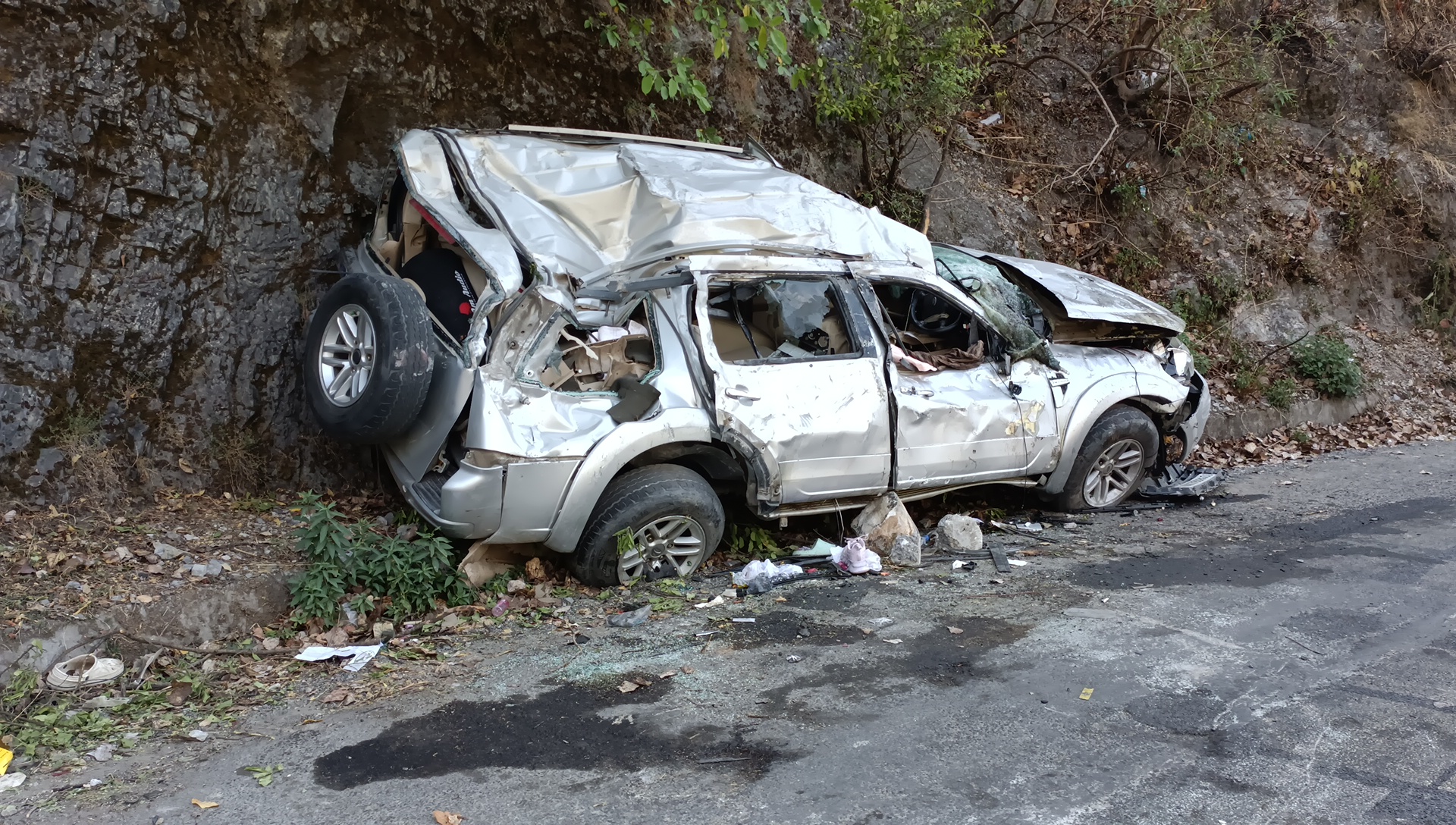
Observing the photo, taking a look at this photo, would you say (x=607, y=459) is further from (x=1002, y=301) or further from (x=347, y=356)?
(x=1002, y=301)

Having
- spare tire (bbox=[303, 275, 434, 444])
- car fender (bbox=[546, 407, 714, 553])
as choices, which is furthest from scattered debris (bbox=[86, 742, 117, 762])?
car fender (bbox=[546, 407, 714, 553])

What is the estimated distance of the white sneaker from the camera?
402cm

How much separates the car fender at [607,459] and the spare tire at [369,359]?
87 centimetres

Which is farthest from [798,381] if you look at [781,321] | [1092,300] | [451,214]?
[1092,300]

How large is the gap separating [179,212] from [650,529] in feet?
11.8

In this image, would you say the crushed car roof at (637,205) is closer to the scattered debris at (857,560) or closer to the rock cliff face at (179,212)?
the rock cliff face at (179,212)

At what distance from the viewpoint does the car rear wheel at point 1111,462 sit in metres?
6.83

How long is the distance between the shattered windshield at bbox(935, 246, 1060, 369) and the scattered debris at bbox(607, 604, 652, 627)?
2.92m

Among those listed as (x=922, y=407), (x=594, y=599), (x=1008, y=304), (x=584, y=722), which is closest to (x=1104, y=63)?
(x=1008, y=304)

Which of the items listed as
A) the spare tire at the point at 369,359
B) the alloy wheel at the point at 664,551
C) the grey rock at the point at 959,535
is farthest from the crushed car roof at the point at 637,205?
the grey rock at the point at 959,535

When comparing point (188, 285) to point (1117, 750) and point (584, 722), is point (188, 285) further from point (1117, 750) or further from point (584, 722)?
point (1117, 750)

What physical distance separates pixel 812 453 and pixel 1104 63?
8.97 meters

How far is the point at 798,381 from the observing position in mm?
5512

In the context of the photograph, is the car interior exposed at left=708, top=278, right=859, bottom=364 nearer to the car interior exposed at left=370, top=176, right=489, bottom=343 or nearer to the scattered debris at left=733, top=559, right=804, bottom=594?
the scattered debris at left=733, top=559, right=804, bottom=594
